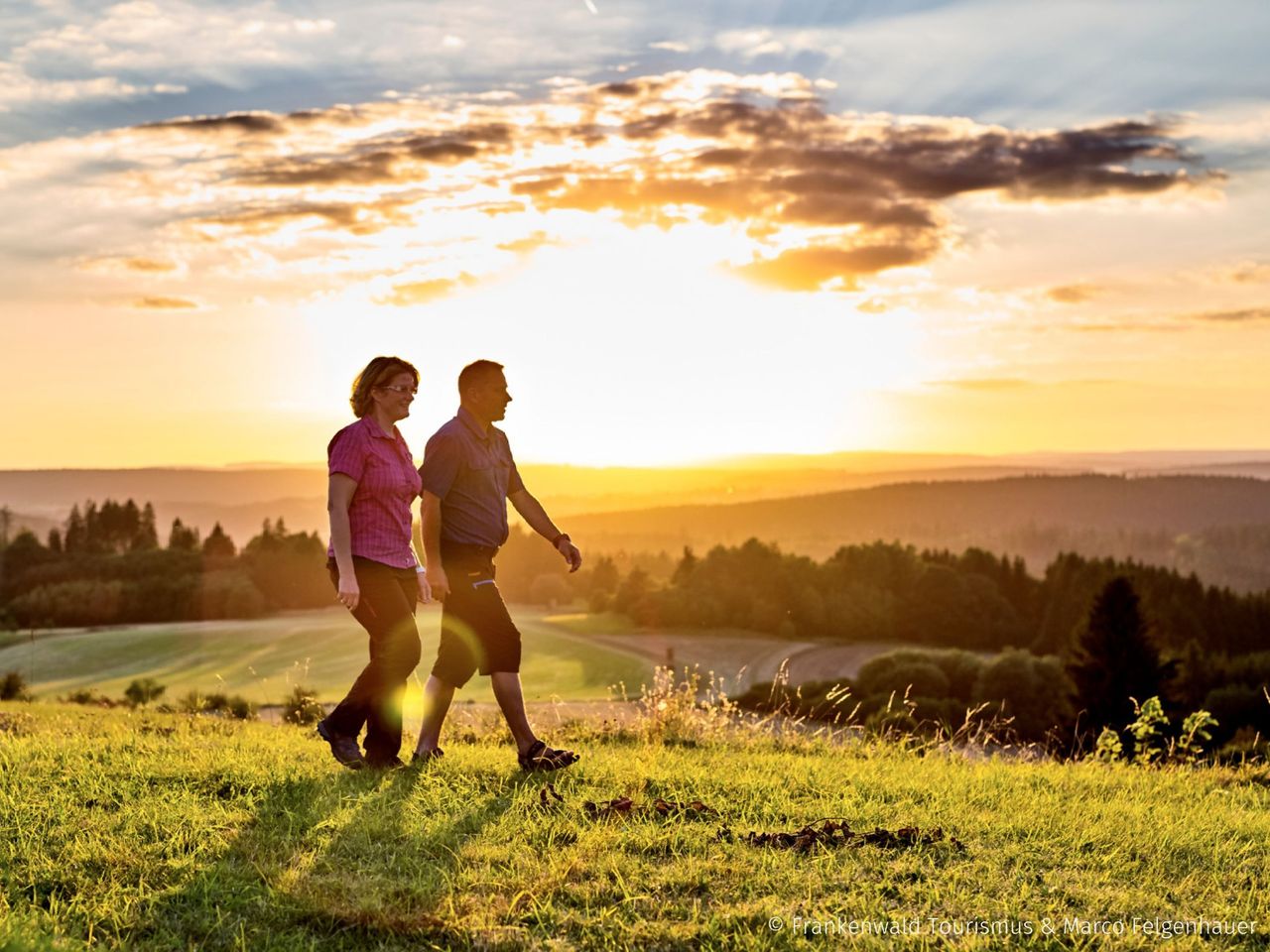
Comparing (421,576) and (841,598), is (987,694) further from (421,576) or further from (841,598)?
(421,576)

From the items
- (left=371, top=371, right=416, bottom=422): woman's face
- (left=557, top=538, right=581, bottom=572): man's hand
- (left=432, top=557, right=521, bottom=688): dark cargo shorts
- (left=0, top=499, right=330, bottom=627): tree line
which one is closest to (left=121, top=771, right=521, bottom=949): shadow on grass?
(left=432, top=557, right=521, bottom=688): dark cargo shorts

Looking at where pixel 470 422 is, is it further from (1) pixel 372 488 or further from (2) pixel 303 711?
(2) pixel 303 711

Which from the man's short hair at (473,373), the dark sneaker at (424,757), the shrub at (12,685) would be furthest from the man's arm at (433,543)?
the shrub at (12,685)

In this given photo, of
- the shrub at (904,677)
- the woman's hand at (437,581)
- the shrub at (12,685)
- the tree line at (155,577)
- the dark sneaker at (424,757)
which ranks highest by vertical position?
the woman's hand at (437,581)

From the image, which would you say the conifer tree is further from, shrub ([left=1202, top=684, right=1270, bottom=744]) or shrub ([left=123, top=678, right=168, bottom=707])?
shrub ([left=123, top=678, right=168, bottom=707])

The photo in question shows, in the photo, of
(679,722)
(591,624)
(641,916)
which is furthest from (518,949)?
(591,624)

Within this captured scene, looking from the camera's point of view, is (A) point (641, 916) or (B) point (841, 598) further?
(B) point (841, 598)

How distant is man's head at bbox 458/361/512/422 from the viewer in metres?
8.30

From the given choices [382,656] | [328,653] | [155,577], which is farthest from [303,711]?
[155,577]

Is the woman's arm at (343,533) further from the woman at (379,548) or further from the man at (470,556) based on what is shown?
the man at (470,556)

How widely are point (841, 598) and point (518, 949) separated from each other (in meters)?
97.6

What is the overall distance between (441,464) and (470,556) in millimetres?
656

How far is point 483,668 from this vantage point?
26.7ft

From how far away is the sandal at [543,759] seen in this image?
312 inches
